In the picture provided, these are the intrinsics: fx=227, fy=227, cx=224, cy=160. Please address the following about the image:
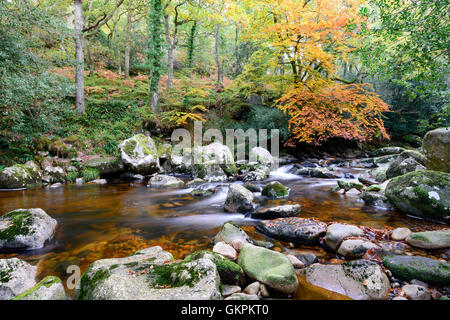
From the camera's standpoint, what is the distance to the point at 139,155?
1004 centimetres

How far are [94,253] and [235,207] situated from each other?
3208 mm

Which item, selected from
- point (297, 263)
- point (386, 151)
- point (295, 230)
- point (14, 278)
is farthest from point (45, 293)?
point (386, 151)

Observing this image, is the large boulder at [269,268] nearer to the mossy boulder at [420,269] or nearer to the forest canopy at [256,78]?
the mossy boulder at [420,269]

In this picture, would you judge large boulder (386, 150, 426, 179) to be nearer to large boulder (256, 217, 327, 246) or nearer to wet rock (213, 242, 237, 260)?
large boulder (256, 217, 327, 246)

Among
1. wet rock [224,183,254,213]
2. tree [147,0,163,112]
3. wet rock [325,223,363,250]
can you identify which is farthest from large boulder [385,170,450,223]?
tree [147,0,163,112]

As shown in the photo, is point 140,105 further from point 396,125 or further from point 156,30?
point 396,125

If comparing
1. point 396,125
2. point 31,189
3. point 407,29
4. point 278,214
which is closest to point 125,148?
point 31,189

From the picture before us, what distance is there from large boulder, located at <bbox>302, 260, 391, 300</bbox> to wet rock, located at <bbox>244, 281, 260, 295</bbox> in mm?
718

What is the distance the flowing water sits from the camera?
3.71 m

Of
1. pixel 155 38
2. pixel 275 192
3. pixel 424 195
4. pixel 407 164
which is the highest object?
pixel 155 38

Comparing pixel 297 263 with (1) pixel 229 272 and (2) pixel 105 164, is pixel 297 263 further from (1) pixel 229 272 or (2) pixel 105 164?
(2) pixel 105 164

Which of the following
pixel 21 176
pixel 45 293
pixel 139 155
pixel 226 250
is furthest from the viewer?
pixel 139 155

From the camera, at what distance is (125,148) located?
991 centimetres

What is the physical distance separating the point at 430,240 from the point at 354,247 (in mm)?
1212
